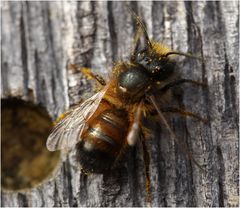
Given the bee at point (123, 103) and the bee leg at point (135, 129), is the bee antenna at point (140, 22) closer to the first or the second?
the bee at point (123, 103)

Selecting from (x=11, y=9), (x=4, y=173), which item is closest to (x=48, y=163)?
(x=4, y=173)

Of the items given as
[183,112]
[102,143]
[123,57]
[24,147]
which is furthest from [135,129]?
[24,147]

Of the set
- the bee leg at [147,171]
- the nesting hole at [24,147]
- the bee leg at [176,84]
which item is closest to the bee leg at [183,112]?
the bee leg at [176,84]

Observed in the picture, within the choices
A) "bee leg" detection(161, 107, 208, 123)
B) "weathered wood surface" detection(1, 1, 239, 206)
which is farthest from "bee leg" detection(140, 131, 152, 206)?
"bee leg" detection(161, 107, 208, 123)

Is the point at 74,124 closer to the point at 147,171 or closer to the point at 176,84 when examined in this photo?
the point at 147,171

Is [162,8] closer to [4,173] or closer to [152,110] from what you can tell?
[152,110]

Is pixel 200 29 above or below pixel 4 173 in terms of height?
above
